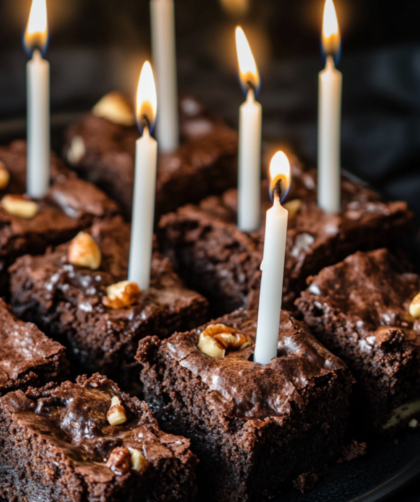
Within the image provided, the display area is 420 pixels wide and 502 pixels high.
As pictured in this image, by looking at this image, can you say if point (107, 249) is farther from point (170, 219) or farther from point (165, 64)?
point (165, 64)

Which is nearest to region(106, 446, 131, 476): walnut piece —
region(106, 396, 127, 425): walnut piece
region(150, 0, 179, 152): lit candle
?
region(106, 396, 127, 425): walnut piece

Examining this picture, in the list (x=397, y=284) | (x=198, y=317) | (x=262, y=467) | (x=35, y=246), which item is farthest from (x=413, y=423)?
(x=35, y=246)

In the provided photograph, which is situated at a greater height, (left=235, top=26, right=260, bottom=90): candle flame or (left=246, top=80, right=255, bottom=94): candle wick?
(left=235, top=26, right=260, bottom=90): candle flame

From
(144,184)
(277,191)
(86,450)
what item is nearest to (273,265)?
(277,191)

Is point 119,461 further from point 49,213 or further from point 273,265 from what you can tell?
point 49,213

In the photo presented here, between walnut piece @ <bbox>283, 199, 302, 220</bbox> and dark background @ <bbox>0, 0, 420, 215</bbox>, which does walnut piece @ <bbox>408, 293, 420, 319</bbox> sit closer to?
walnut piece @ <bbox>283, 199, 302, 220</bbox>
